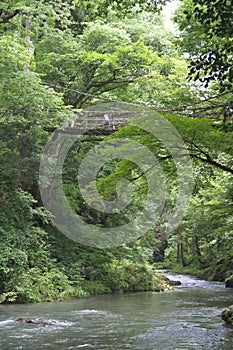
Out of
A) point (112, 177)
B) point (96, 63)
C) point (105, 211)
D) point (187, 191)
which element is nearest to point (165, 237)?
point (105, 211)

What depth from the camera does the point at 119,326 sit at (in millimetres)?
8086

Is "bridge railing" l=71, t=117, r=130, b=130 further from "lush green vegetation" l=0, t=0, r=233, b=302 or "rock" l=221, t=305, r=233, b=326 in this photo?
"rock" l=221, t=305, r=233, b=326

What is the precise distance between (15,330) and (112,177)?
306cm

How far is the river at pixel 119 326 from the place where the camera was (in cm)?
649

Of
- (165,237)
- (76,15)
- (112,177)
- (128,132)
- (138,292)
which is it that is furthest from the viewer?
(165,237)

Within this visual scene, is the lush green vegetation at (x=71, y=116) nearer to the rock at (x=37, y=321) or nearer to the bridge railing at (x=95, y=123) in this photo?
the bridge railing at (x=95, y=123)

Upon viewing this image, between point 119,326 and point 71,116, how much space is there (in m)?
6.19

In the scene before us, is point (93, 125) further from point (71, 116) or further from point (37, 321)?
point (37, 321)

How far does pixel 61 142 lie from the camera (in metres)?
15.1

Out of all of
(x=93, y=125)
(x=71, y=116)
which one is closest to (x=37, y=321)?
(x=71, y=116)

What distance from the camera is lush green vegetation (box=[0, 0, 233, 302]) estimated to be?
10078mm

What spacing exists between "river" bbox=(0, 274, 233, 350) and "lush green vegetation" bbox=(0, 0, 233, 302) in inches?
65.9

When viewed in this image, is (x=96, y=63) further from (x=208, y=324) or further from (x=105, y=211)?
(x=208, y=324)

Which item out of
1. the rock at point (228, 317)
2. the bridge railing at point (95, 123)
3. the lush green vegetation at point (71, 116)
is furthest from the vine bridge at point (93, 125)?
the rock at point (228, 317)
